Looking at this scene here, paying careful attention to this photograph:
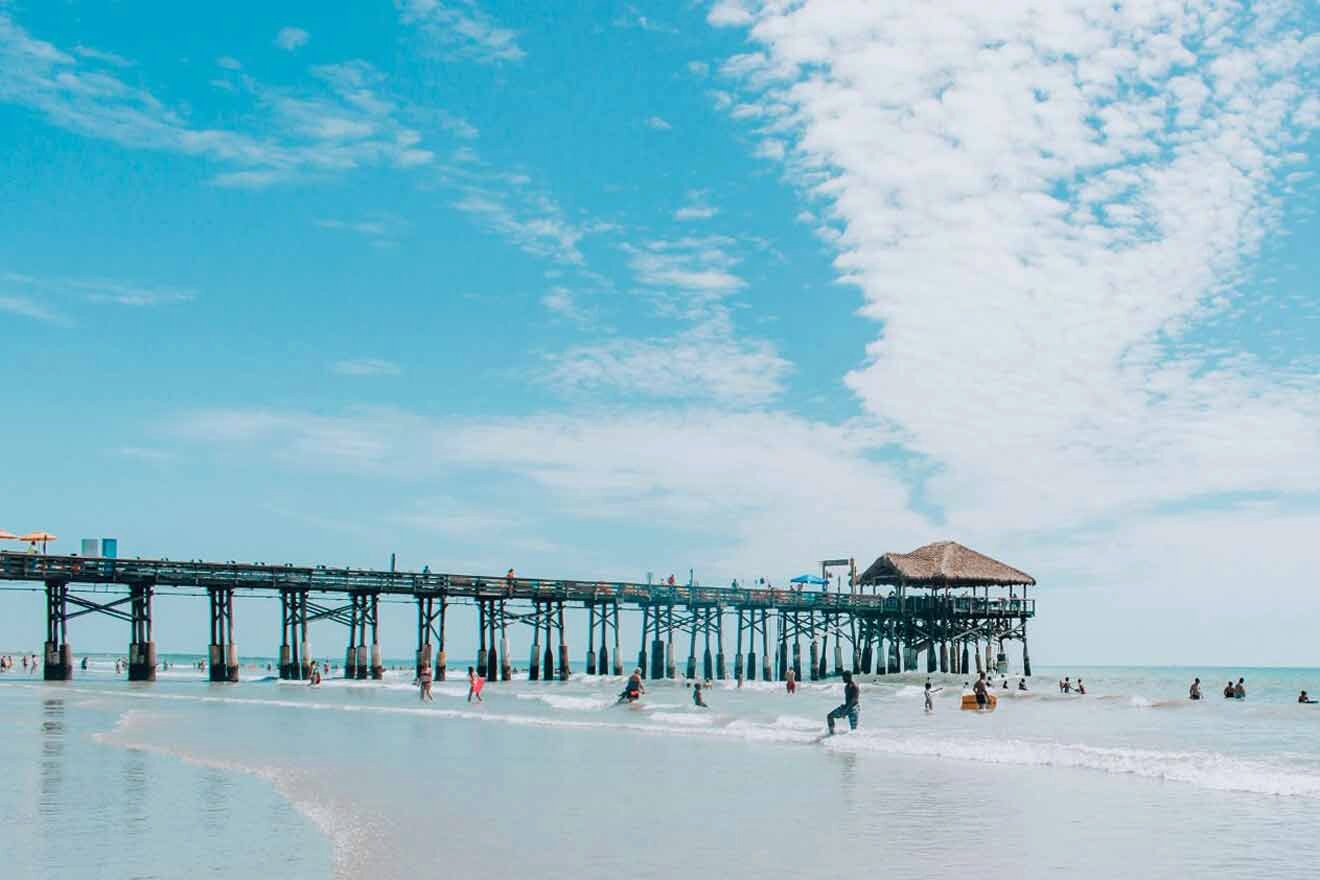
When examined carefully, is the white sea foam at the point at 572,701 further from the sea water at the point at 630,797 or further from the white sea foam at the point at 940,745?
the sea water at the point at 630,797

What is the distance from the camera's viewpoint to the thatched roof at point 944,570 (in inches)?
2290

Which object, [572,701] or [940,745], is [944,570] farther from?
[940,745]

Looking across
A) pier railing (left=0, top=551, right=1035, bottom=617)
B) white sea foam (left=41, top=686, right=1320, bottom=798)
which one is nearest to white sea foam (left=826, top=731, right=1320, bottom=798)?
white sea foam (left=41, top=686, right=1320, bottom=798)

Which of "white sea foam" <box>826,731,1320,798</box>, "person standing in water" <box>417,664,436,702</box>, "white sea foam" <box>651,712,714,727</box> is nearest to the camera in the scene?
"white sea foam" <box>826,731,1320,798</box>

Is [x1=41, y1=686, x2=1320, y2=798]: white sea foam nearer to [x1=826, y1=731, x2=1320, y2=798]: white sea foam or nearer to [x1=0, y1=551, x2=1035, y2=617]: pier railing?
[x1=826, y1=731, x2=1320, y2=798]: white sea foam

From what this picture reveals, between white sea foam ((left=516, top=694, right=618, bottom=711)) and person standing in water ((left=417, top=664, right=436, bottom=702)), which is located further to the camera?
person standing in water ((left=417, top=664, right=436, bottom=702))

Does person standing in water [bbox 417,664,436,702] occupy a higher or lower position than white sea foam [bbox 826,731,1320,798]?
lower

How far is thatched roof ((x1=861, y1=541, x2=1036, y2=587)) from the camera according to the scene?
58156mm

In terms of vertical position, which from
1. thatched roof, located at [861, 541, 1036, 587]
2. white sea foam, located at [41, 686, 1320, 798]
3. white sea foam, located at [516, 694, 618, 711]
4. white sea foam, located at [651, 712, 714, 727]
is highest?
thatched roof, located at [861, 541, 1036, 587]

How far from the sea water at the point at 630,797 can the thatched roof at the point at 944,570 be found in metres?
29.0

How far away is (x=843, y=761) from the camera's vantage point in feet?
62.7

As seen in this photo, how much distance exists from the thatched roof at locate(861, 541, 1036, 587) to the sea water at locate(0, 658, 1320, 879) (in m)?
29.0

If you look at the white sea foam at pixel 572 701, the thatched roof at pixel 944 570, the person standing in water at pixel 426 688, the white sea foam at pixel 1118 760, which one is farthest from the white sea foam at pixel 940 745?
the thatched roof at pixel 944 570

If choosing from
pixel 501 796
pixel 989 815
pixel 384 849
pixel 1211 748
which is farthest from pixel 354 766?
pixel 1211 748
